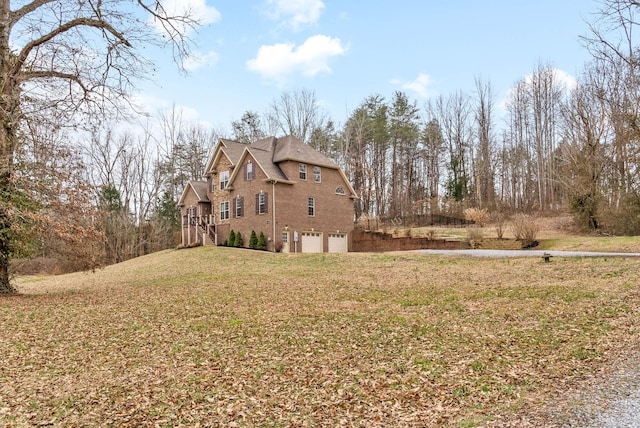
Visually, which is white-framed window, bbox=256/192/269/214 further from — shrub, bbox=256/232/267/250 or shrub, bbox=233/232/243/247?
shrub, bbox=233/232/243/247

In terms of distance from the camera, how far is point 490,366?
5.51 m

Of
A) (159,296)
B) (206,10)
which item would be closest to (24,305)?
(159,296)

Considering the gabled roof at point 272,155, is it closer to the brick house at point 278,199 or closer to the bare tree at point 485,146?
the brick house at point 278,199

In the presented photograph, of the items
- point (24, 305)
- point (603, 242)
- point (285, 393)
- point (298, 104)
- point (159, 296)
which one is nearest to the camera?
point (285, 393)

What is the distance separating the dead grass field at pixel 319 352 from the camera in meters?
4.52

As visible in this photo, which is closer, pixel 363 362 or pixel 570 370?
pixel 570 370

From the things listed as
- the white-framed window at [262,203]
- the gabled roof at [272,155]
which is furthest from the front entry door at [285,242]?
the gabled roof at [272,155]

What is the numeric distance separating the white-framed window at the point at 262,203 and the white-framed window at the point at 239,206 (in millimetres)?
1866

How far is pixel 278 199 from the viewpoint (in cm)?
2669

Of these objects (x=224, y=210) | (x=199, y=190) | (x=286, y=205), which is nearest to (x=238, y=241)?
(x=224, y=210)

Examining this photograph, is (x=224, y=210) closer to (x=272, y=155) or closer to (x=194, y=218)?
(x=194, y=218)

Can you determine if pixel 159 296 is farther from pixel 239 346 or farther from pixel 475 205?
pixel 475 205

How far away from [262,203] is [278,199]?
1.24 meters

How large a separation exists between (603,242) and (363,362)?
61.1ft
